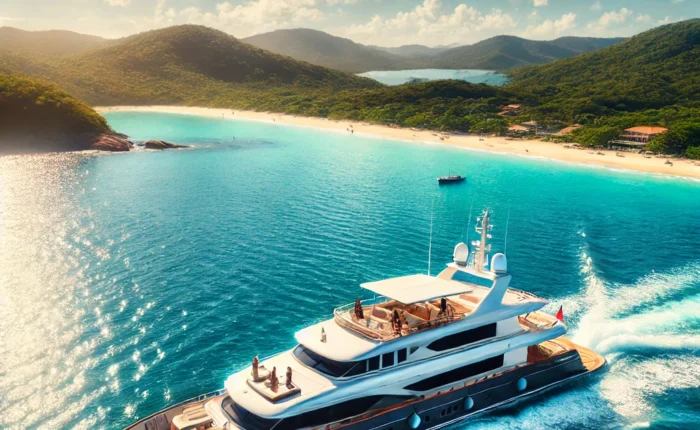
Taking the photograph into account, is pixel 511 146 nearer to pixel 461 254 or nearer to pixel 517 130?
pixel 517 130

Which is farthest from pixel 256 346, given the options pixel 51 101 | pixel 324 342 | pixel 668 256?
pixel 51 101

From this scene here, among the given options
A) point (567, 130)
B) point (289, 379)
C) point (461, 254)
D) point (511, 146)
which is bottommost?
point (289, 379)

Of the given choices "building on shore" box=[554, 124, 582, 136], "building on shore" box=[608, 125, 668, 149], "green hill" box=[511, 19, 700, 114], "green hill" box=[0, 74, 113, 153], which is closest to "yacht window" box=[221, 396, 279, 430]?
"green hill" box=[0, 74, 113, 153]

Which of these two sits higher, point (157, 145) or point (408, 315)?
point (157, 145)

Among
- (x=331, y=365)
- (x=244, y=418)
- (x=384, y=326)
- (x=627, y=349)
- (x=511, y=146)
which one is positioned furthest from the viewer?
(x=511, y=146)

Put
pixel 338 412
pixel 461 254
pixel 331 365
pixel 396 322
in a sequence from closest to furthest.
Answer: pixel 338 412, pixel 331 365, pixel 396 322, pixel 461 254

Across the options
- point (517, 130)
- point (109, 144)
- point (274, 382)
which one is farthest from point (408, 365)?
point (517, 130)

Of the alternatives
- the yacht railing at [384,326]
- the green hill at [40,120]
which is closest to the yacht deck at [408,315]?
the yacht railing at [384,326]
